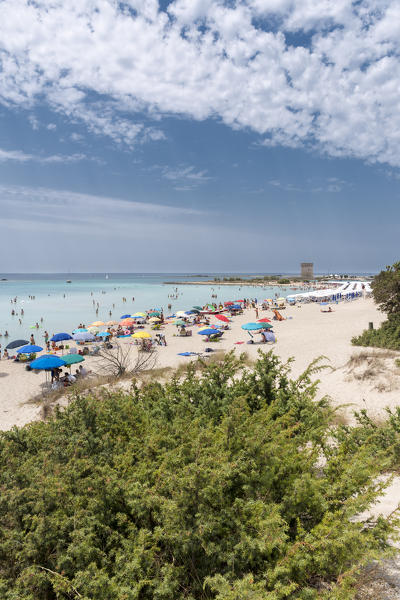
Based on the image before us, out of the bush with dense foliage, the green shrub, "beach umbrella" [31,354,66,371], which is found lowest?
"beach umbrella" [31,354,66,371]

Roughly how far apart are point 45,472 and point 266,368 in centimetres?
440

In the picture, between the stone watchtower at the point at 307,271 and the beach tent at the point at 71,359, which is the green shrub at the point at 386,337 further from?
the stone watchtower at the point at 307,271

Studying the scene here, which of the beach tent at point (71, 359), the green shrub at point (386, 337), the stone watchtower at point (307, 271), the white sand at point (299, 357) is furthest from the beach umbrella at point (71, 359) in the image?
the stone watchtower at point (307, 271)

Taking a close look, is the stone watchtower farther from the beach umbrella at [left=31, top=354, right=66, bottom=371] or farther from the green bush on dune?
the beach umbrella at [left=31, top=354, right=66, bottom=371]

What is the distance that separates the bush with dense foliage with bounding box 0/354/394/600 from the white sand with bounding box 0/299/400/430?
5606mm

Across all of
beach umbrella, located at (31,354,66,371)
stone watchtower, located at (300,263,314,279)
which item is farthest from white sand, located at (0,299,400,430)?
stone watchtower, located at (300,263,314,279)

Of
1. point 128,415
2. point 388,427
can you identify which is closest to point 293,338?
point 388,427

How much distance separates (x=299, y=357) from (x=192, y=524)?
16283 mm

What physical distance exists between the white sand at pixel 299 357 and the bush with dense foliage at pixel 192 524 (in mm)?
5606

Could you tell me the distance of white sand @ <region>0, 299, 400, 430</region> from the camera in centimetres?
1057

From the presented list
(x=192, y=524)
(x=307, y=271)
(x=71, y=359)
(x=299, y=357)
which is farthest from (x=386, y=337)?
(x=307, y=271)

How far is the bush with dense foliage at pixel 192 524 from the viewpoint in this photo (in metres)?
2.71

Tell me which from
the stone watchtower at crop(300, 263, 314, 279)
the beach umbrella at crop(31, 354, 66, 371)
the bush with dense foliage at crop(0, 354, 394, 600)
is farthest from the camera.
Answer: the stone watchtower at crop(300, 263, 314, 279)

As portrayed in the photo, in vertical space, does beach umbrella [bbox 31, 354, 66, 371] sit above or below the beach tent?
above
